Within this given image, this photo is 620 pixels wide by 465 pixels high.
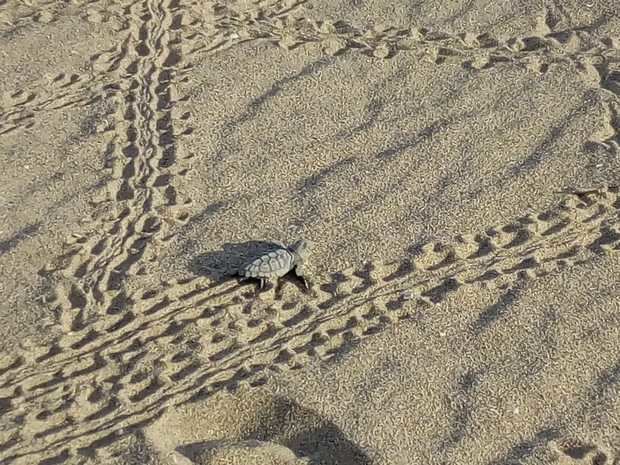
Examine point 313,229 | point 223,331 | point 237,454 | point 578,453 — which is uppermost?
point 313,229

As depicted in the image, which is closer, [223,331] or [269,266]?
[223,331]

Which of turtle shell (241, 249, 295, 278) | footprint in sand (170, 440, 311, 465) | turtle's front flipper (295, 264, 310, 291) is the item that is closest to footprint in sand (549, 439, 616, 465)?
footprint in sand (170, 440, 311, 465)

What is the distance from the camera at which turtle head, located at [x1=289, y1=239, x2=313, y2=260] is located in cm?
545

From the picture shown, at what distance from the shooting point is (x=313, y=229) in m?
5.78

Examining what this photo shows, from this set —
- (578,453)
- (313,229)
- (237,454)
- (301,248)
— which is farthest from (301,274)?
(578,453)

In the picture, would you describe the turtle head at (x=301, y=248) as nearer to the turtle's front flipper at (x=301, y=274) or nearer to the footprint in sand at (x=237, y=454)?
the turtle's front flipper at (x=301, y=274)

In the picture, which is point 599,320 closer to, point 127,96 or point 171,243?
point 171,243

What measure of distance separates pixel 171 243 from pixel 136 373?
40.5 inches

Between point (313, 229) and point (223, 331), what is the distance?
985mm

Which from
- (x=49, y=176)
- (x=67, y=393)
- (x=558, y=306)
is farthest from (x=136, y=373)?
(x=558, y=306)

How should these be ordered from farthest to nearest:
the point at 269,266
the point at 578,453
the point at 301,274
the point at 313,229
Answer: the point at 313,229 → the point at 301,274 → the point at 269,266 → the point at 578,453

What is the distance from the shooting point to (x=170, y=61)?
23.2 feet

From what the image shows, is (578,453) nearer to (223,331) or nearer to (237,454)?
(237,454)

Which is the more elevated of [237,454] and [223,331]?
[223,331]
